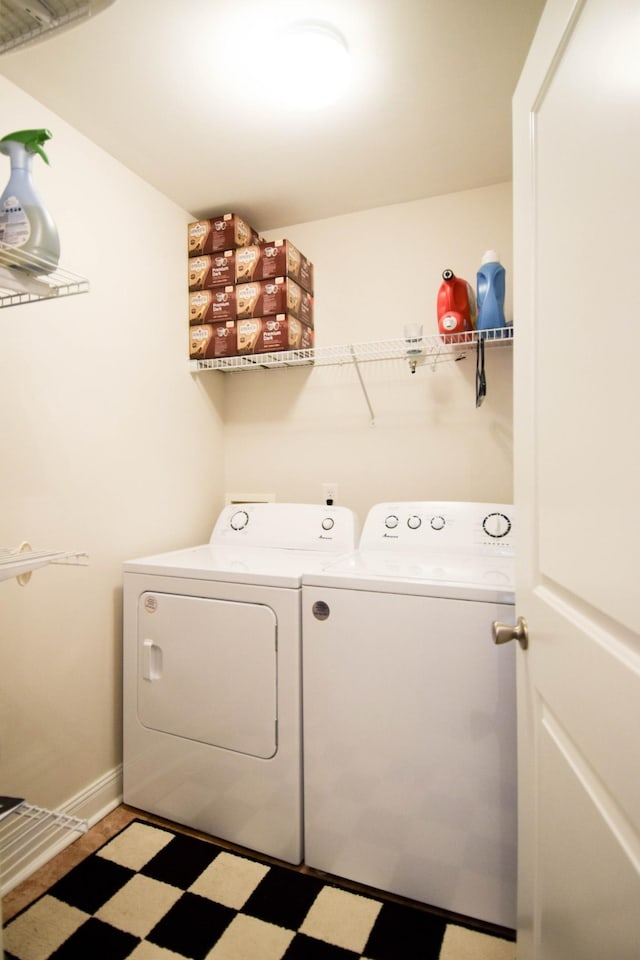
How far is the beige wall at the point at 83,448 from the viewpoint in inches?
57.8

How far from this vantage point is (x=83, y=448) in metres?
1.69

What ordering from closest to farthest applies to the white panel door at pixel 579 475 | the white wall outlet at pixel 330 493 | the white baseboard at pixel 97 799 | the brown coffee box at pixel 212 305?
the white panel door at pixel 579 475 < the white baseboard at pixel 97 799 < the brown coffee box at pixel 212 305 < the white wall outlet at pixel 330 493

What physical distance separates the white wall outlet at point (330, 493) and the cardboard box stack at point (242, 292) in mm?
642

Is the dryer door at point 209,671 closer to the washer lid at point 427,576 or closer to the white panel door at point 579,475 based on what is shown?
the washer lid at point 427,576

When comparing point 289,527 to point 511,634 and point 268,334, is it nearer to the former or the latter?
point 268,334

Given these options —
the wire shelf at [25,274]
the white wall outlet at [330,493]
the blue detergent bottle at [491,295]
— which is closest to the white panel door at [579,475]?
the blue detergent bottle at [491,295]

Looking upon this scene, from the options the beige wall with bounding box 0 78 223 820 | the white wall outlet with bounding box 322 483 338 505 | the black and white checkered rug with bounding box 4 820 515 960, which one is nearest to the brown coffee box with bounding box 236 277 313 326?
the beige wall with bounding box 0 78 223 820

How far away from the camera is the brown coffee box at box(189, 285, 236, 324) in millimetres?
2154

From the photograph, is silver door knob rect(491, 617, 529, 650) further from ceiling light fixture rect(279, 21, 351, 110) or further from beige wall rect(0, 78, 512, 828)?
ceiling light fixture rect(279, 21, 351, 110)

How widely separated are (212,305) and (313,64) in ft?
3.31

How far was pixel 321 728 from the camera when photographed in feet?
4.61

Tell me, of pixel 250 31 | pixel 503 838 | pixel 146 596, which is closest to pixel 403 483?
pixel 146 596

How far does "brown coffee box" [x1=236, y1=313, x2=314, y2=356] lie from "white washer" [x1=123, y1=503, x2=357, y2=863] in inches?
35.0

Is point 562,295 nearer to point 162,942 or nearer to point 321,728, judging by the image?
point 321,728
